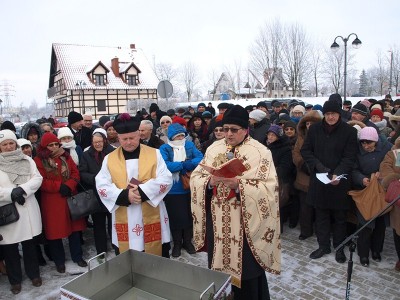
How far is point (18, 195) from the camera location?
405cm

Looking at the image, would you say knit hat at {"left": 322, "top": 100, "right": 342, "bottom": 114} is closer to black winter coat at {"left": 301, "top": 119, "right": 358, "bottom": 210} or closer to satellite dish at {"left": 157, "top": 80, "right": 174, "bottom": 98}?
black winter coat at {"left": 301, "top": 119, "right": 358, "bottom": 210}

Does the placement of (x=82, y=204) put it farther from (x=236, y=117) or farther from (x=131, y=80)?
(x=131, y=80)

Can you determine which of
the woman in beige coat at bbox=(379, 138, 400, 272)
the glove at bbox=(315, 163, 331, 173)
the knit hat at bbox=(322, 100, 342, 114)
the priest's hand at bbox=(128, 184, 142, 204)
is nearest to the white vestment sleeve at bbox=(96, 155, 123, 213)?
the priest's hand at bbox=(128, 184, 142, 204)

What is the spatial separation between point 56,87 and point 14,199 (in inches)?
1311

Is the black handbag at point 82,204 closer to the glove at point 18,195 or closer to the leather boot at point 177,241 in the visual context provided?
the glove at point 18,195

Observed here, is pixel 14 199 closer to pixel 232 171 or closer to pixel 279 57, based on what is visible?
pixel 232 171

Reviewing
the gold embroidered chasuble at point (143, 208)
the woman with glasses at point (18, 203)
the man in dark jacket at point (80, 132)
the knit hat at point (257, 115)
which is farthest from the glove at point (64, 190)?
the knit hat at point (257, 115)

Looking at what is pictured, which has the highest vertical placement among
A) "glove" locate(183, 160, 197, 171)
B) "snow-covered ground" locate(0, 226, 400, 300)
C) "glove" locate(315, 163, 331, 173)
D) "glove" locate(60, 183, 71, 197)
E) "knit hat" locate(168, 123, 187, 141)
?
"knit hat" locate(168, 123, 187, 141)

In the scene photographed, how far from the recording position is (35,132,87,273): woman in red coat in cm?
452

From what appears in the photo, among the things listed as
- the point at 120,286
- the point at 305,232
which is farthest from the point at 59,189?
the point at 305,232

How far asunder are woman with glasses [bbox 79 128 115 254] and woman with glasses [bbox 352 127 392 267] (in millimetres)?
3567

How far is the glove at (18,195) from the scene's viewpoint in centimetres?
405

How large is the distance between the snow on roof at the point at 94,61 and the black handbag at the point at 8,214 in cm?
2768

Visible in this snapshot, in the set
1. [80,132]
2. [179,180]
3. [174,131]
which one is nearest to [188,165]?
[179,180]
